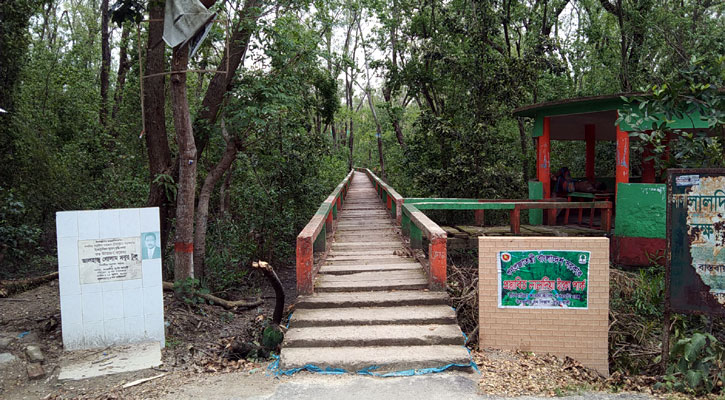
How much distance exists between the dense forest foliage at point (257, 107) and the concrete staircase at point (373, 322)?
2.53m

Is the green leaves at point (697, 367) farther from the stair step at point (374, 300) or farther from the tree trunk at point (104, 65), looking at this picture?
the tree trunk at point (104, 65)

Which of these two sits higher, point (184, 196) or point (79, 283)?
point (184, 196)

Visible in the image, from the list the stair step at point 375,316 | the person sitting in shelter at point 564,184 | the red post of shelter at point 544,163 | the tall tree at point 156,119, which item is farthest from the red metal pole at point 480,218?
the tall tree at point 156,119

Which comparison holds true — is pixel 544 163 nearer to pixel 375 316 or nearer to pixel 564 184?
pixel 564 184

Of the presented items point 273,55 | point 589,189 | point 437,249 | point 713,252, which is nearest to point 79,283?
point 437,249

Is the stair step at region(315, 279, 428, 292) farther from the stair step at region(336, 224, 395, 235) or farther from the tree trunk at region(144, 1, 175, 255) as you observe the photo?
the tree trunk at region(144, 1, 175, 255)

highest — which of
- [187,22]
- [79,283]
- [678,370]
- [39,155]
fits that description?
[187,22]

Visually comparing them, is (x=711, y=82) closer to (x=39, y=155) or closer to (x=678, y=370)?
(x=678, y=370)

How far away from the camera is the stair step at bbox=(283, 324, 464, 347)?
16.5 ft

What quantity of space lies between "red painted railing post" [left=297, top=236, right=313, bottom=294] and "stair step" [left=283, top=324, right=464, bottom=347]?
0.75 meters

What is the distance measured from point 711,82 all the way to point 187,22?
6.81 meters

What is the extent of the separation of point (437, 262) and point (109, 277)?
3937 millimetres

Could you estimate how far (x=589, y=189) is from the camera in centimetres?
1166

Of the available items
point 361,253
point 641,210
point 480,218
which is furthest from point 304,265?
point 641,210
